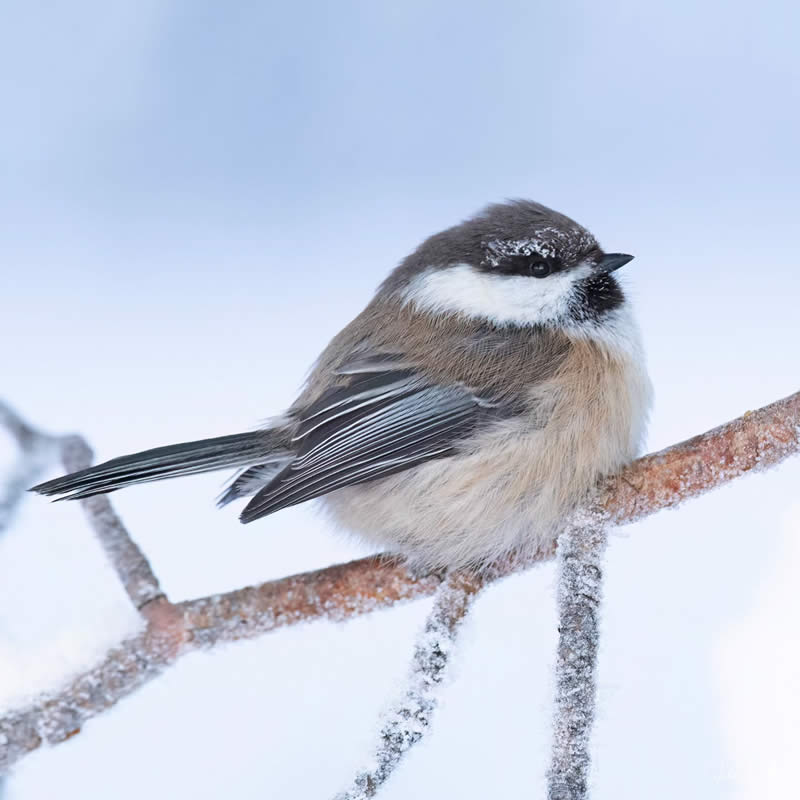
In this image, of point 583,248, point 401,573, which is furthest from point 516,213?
point 401,573

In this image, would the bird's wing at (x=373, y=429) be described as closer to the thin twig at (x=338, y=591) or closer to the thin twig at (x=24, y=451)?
the thin twig at (x=338, y=591)

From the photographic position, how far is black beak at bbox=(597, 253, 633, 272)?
1240 mm

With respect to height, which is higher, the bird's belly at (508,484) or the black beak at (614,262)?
the black beak at (614,262)

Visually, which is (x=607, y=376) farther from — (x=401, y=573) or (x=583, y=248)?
(x=401, y=573)

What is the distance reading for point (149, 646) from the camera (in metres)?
1.03

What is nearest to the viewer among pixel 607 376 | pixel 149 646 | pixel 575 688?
pixel 575 688

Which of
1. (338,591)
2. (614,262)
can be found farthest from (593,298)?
(338,591)

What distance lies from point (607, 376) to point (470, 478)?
0.77 ft

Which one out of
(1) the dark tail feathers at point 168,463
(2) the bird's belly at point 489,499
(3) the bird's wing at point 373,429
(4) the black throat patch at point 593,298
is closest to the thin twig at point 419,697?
(2) the bird's belly at point 489,499

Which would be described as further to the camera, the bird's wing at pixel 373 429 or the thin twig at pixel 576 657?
the bird's wing at pixel 373 429

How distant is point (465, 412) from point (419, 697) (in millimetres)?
373

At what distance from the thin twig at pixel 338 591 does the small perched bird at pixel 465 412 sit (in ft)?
0.17

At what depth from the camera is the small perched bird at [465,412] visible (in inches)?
43.7

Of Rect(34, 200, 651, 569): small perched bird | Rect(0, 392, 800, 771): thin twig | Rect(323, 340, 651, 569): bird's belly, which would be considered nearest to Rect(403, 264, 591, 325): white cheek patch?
Rect(34, 200, 651, 569): small perched bird
